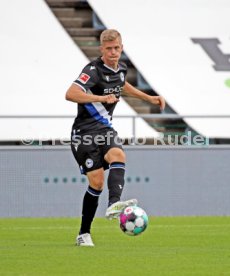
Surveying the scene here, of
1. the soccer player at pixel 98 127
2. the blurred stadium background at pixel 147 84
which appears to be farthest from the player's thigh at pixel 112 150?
the blurred stadium background at pixel 147 84

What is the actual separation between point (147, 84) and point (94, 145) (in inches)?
399

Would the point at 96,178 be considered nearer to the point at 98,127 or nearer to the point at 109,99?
the point at 98,127

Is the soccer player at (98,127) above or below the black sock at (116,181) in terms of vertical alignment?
above

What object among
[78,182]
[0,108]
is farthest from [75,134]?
[0,108]

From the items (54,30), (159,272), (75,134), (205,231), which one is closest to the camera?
(159,272)

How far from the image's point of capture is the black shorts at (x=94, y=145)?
10430mm

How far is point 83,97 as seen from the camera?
10094 mm

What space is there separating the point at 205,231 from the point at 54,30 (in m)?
8.76

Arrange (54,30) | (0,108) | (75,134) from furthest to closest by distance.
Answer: (54,30), (0,108), (75,134)

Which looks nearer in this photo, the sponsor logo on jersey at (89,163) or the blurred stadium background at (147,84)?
the sponsor logo on jersey at (89,163)

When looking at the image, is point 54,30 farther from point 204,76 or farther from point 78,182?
point 78,182

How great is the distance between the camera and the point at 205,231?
12820 mm

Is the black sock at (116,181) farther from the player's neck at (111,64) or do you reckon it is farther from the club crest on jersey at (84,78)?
the player's neck at (111,64)

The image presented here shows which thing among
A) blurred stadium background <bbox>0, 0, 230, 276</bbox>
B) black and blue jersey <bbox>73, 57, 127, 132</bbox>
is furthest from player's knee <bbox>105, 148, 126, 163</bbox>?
blurred stadium background <bbox>0, 0, 230, 276</bbox>
